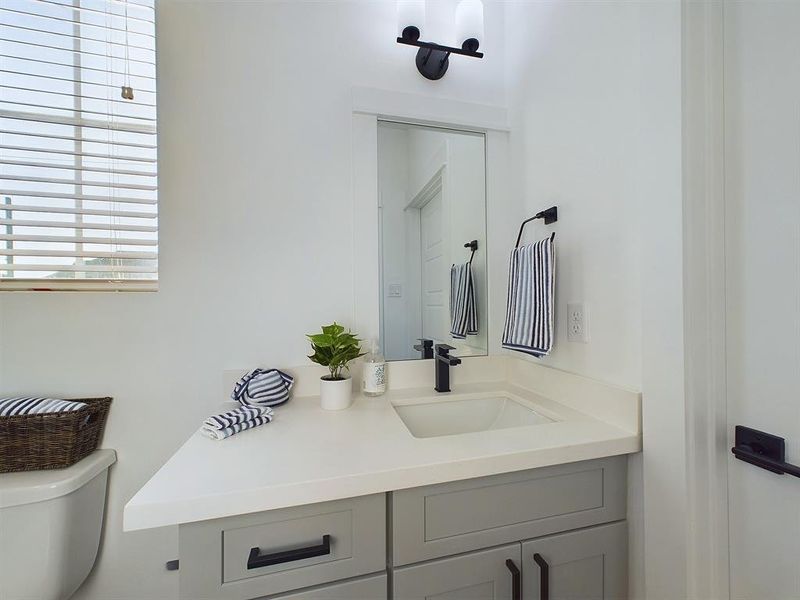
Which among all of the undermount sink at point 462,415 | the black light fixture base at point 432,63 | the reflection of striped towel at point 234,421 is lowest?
the undermount sink at point 462,415

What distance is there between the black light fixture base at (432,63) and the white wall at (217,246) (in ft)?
0.19

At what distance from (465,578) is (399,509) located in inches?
8.7

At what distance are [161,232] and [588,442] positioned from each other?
135 cm

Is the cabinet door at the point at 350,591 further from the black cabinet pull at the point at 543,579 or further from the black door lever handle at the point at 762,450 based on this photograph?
the black door lever handle at the point at 762,450

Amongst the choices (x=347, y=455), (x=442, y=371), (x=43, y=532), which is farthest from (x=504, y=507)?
(x=43, y=532)

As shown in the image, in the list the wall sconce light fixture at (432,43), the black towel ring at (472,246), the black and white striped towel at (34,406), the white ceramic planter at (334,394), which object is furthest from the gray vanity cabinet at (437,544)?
the wall sconce light fixture at (432,43)

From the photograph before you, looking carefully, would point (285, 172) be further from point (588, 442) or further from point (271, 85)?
point (588, 442)

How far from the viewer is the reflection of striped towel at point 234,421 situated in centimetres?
81

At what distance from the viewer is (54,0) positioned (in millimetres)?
1083

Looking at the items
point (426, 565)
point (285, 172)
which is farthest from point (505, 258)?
point (426, 565)

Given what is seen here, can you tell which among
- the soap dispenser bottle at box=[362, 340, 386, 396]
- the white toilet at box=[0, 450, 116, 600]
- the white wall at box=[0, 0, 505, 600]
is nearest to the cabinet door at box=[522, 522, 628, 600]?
the soap dispenser bottle at box=[362, 340, 386, 396]

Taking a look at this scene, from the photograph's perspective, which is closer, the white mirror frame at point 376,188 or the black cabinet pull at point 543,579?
A: the black cabinet pull at point 543,579

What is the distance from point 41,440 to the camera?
0.92 metres

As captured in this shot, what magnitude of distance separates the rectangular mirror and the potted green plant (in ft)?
0.72
